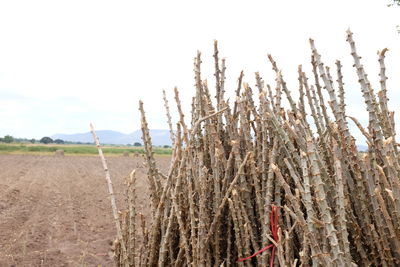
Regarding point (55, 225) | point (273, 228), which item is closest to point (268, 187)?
point (273, 228)

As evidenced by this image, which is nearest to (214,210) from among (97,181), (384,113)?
(384,113)

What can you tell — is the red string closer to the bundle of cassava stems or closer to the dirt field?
the bundle of cassava stems

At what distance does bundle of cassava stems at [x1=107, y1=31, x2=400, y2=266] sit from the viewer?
60.9 inches

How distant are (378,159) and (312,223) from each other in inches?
21.0

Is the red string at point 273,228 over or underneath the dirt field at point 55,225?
over

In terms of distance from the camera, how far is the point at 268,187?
1772mm

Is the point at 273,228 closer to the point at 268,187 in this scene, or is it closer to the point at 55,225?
the point at 268,187

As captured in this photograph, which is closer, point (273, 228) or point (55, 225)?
point (273, 228)

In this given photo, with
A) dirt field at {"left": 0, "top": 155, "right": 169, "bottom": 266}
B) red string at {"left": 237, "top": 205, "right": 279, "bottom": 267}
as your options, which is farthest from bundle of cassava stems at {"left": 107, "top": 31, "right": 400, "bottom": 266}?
dirt field at {"left": 0, "top": 155, "right": 169, "bottom": 266}

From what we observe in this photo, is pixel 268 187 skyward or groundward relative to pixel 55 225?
skyward

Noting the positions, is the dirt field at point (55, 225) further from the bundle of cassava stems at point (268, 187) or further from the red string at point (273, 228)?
the red string at point (273, 228)

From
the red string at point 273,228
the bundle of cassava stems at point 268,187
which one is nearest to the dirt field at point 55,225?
the bundle of cassava stems at point 268,187

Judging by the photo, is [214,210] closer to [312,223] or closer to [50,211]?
[312,223]

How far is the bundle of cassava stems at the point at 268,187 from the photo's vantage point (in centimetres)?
155
